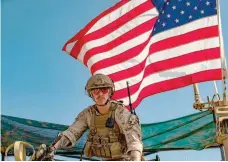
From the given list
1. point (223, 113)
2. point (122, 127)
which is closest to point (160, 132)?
point (223, 113)

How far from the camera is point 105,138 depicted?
3.31 metres

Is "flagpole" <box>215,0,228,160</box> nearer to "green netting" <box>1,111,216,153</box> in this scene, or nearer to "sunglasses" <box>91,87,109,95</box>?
"green netting" <box>1,111,216,153</box>

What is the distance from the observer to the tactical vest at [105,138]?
327 centimetres

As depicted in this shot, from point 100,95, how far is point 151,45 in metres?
3.96

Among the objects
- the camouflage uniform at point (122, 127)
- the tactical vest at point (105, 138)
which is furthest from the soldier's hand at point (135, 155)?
the tactical vest at point (105, 138)

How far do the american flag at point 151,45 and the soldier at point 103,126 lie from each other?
3097mm

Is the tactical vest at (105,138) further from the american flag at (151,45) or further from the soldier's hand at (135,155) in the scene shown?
the american flag at (151,45)

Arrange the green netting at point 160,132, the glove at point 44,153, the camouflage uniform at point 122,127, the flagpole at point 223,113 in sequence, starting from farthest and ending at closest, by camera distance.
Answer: the green netting at point 160,132, the flagpole at point 223,113, the camouflage uniform at point 122,127, the glove at point 44,153

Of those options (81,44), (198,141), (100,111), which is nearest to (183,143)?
(198,141)

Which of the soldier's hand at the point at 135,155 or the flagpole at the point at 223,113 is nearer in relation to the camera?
the soldier's hand at the point at 135,155

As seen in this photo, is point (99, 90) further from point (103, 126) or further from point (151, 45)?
point (151, 45)

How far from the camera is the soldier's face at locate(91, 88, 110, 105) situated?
328 centimetres

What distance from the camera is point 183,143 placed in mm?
8984

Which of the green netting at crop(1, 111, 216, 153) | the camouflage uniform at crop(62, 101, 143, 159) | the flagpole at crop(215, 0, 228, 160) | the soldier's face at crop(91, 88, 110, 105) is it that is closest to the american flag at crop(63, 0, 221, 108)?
the flagpole at crop(215, 0, 228, 160)
